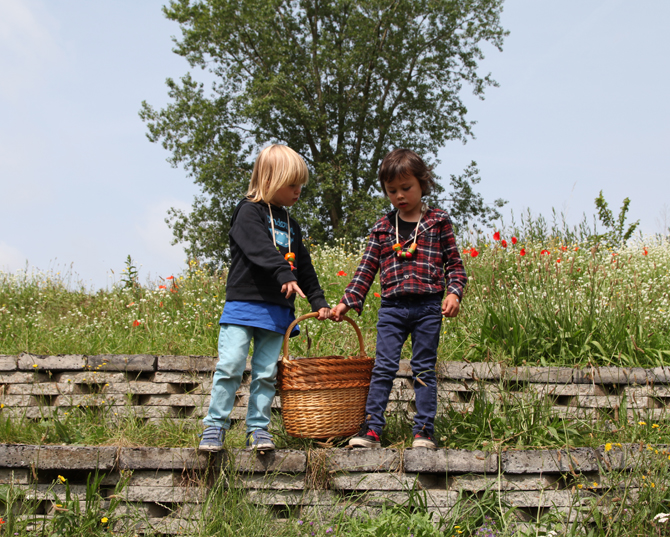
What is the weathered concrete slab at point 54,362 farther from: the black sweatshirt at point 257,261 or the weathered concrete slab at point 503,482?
the weathered concrete slab at point 503,482

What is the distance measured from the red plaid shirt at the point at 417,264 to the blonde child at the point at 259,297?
329 mm

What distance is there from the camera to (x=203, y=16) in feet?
53.5

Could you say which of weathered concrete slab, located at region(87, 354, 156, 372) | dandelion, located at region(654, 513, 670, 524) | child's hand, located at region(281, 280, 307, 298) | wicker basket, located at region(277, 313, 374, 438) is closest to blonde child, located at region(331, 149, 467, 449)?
wicker basket, located at region(277, 313, 374, 438)

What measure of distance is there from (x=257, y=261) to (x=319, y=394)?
2.64 ft

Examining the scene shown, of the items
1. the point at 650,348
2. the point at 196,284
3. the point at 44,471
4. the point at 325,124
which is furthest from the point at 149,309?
the point at 325,124

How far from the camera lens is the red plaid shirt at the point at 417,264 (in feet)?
10.3

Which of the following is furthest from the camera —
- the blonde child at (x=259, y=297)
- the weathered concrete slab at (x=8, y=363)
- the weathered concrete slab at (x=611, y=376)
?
the weathered concrete slab at (x=8, y=363)

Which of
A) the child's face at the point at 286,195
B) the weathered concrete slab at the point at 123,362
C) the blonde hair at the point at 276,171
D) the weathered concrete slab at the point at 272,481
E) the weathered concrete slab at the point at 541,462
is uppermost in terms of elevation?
the blonde hair at the point at 276,171

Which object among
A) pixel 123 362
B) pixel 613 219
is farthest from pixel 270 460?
pixel 613 219

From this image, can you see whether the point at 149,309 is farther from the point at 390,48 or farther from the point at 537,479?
the point at 390,48

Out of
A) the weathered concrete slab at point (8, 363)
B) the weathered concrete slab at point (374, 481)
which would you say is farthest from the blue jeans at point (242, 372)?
the weathered concrete slab at point (8, 363)

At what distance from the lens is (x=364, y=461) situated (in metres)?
2.94

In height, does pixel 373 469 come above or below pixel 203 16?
below

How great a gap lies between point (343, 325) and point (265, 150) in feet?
7.50
